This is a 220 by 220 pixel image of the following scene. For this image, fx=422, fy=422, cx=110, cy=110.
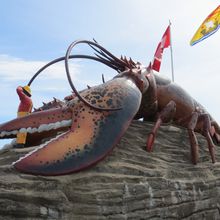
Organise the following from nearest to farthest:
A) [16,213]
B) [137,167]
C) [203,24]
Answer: [16,213]
[137,167]
[203,24]

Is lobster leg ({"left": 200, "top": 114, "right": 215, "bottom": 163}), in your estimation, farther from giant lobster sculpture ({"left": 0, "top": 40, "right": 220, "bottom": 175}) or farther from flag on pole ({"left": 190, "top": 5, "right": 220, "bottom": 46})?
flag on pole ({"left": 190, "top": 5, "right": 220, "bottom": 46})

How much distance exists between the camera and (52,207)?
14.6 feet

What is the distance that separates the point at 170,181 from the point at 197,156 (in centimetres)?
103

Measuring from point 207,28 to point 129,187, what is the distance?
9777 mm

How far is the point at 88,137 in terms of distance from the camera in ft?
16.6

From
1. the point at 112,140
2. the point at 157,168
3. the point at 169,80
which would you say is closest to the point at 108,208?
the point at 112,140

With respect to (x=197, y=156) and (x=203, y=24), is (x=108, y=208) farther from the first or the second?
(x=203, y=24)

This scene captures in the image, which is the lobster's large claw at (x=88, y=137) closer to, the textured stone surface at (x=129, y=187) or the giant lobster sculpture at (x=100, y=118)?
the giant lobster sculpture at (x=100, y=118)

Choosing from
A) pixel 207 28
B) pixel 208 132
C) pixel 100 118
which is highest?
pixel 207 28

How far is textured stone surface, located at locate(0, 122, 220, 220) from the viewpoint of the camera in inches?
175

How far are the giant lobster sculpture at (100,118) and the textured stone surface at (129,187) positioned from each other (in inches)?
6.6

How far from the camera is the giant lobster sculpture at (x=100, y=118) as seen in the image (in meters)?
4.79

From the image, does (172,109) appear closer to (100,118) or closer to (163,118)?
(163,118)

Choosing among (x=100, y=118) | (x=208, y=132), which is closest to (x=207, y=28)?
(x=208, y=132)
